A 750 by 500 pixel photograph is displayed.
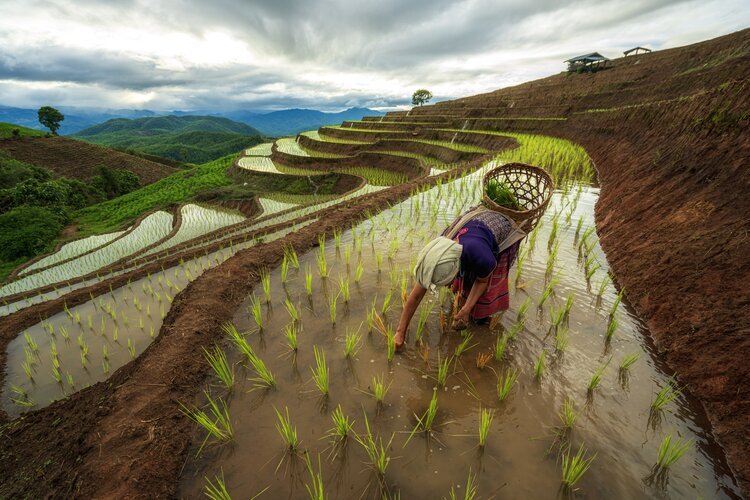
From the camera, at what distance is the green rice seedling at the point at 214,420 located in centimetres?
196

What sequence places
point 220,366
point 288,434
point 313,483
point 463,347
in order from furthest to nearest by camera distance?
1. point 463,347
2. point 220,366
3. point 288,434
4. point 313,483

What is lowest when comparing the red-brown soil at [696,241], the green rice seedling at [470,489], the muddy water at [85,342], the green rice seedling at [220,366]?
the muddy water at [85,342]

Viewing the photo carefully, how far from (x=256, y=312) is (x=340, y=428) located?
168 cm

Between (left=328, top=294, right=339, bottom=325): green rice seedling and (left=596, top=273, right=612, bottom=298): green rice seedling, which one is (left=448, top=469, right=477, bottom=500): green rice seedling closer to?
(left=328, top=294, right=339, bottom=325): green rice seedling

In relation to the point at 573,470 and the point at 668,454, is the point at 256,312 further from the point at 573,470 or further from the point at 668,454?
the point at 668,454

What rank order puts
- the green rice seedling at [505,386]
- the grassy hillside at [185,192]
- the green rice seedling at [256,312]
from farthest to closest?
1. the grassy hillside at [185,192]
2. the green rice seedling at [256,312]
3. the green rice seedling at [505,386]

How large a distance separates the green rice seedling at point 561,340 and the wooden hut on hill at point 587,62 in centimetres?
3730

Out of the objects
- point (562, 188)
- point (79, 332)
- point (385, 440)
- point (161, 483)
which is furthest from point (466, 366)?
point (562, 188)

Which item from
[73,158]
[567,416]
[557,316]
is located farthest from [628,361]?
[73,158]

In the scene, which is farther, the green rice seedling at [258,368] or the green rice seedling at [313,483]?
the green rice seedling at [258,368]

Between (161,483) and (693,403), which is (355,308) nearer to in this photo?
(161,483)

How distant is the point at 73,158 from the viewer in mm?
34469

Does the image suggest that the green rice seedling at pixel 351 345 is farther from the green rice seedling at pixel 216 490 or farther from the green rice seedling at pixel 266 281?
the green rice seedling at pixel 266 281

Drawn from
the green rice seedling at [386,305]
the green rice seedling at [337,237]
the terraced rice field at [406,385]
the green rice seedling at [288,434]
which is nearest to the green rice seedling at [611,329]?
the terraced rice field at [406,385]
